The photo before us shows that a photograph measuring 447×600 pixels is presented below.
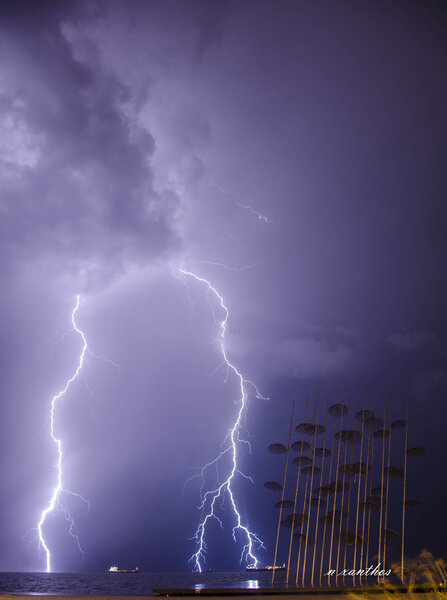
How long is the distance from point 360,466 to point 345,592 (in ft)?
13.5

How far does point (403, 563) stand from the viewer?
1255 cm

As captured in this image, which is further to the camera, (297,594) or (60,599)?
(297,594)

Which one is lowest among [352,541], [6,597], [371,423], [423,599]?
[6,597]

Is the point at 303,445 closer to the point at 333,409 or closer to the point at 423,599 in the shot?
the point at 333,409

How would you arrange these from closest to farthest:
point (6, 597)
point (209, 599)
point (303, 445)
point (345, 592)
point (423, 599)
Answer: point (6, 597) < point (209, 599) < point (423, 599) < point (345, 592) < point (303, 445)

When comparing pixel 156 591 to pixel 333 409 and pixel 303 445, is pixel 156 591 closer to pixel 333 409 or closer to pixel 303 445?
pixel 303 445

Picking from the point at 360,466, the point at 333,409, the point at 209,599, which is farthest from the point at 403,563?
the point at 209,599

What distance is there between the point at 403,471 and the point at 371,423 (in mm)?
1609

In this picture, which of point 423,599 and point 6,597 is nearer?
point 6,597

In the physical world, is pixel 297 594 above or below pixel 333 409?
below

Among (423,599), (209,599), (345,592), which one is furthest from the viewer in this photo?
(345,592)

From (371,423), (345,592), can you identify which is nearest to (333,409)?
(371,423)

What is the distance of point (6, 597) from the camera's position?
25.2 ft

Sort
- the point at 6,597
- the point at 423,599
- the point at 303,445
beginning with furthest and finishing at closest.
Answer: the point at 303,445, the point at 423,599, the point at 6,597
